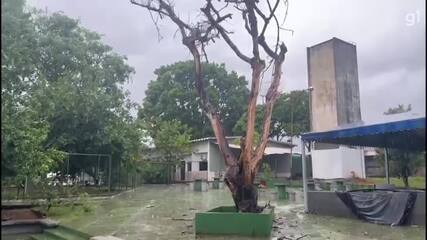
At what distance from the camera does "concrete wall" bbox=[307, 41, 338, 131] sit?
26922mm

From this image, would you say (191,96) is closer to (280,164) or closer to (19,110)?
(280,164)

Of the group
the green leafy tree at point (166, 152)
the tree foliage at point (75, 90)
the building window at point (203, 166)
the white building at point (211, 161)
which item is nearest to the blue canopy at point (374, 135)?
the tree foliage at point (75, 90)

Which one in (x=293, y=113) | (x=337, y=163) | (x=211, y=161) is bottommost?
(x=337, y=163)

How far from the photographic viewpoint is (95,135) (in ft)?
59.4

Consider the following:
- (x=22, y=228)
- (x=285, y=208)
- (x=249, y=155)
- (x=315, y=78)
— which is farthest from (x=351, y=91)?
(x=22, y=228)

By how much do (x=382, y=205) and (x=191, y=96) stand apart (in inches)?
1192

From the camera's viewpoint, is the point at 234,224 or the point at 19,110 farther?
the point at 19,110

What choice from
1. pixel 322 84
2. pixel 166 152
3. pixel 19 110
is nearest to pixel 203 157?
pixel 166 152

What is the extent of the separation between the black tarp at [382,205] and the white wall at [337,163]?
14590 millimetres

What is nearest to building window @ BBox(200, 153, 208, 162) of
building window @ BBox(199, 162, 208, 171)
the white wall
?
building window @ BBox(199, 162, 208, 171)

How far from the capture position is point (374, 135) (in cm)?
1129

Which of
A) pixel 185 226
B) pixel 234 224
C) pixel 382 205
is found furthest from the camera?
pixel 382 205

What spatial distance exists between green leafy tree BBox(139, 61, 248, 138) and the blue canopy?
25.5 meters

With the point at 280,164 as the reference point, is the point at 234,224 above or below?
below
